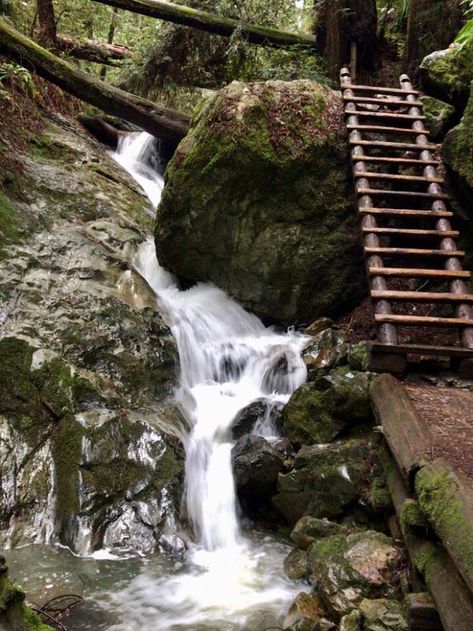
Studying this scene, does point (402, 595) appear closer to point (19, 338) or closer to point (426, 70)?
point (19, 338)

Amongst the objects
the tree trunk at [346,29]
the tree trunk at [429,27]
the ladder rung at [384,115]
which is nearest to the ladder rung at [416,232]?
the ladder rung at [384,115]

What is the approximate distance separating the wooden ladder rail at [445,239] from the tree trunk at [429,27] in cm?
194

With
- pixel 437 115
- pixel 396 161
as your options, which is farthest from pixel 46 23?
pixel 396 161

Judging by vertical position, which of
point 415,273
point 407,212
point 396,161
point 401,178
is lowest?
point 415,273

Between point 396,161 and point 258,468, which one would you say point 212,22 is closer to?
point 396,161

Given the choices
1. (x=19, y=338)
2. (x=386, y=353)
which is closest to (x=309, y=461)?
(x=386, y=353)

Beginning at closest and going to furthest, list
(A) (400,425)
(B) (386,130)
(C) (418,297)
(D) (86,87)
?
(A) (400,425) → (C) (418,297) → (B) (386,130) → (D) (86,87)

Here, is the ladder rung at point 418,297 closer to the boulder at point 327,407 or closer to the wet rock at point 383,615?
the boulder at point 327,407

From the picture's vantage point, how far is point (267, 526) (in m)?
5.11

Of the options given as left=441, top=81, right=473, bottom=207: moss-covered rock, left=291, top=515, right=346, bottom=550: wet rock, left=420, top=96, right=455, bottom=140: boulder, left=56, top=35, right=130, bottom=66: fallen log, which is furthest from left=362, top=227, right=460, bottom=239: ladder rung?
left=56, top=35, right=130, bottom=66: fallen log

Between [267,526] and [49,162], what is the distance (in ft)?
20.8

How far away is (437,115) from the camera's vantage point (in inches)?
295

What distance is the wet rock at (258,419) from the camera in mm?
5684

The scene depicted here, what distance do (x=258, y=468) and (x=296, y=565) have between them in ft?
3.32
